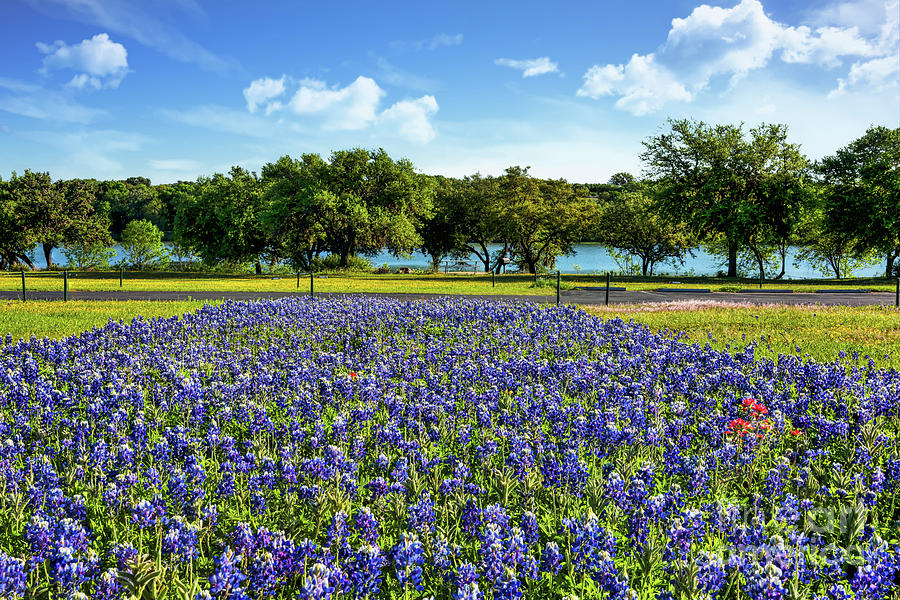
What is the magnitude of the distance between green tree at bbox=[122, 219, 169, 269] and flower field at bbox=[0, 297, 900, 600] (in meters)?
55.3

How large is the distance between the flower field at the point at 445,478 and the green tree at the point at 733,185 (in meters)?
39.7

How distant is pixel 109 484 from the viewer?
15.1 ft

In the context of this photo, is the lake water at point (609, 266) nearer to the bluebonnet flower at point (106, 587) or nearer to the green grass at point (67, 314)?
the green grass at point (67, 314)

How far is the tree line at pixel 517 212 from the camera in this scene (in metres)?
44.1

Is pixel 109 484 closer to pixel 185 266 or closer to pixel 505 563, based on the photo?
pixel 505 563

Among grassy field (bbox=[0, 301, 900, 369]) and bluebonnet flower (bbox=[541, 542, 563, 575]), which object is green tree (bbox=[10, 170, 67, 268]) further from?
bluebonnet flower (bbox=[541, 542, 563, 575])

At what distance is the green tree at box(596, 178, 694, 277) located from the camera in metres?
58.3

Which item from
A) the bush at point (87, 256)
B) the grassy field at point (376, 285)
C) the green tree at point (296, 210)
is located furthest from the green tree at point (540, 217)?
the bush at point (87, 256)

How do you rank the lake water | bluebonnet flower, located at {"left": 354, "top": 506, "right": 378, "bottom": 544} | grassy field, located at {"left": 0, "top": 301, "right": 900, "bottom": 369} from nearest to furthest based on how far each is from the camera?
bluebonnet flower, located at {"left": 354, "top": 506, "right": 378, "bottom": 544}, grassy field, located at {"left": 0, "top": 301, "right": 900, "bottom": 369}, the lake water

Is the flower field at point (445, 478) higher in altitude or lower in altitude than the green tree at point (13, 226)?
lower

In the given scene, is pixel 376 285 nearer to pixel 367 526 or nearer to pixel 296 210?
pixel 296 210

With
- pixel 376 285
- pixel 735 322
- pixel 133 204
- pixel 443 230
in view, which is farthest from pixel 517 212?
pixel 133 204

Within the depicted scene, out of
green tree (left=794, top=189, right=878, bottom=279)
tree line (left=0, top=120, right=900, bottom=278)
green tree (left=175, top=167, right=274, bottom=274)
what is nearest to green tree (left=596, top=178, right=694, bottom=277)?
tree line (left=0, top=120, right=900, bottom=278)

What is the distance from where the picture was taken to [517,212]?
53.3 metres
